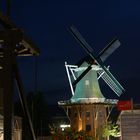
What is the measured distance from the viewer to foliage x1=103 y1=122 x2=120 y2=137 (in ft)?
161

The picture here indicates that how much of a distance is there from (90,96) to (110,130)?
174 inches

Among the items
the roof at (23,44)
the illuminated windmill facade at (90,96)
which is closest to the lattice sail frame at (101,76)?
the illuminated windmill facade at (90,96)

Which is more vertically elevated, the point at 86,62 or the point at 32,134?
the point at 86,62

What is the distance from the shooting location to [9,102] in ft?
29.3

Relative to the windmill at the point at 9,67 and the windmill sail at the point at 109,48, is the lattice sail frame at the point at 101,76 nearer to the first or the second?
the windmill sail at the point at 109,48

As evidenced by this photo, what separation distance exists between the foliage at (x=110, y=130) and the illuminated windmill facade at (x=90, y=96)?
2.07ft

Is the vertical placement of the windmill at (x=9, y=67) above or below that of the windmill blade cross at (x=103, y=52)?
below

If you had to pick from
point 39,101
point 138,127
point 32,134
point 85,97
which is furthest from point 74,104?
point 32,134

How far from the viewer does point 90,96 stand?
51406 mm

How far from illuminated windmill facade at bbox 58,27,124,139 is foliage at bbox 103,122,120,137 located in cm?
63

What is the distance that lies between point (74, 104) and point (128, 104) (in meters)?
5.99

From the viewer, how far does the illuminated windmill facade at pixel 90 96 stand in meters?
50.3

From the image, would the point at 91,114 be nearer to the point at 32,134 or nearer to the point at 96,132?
the point at 96,132

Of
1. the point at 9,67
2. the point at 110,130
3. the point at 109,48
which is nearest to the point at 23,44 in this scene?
the point at 9,67
